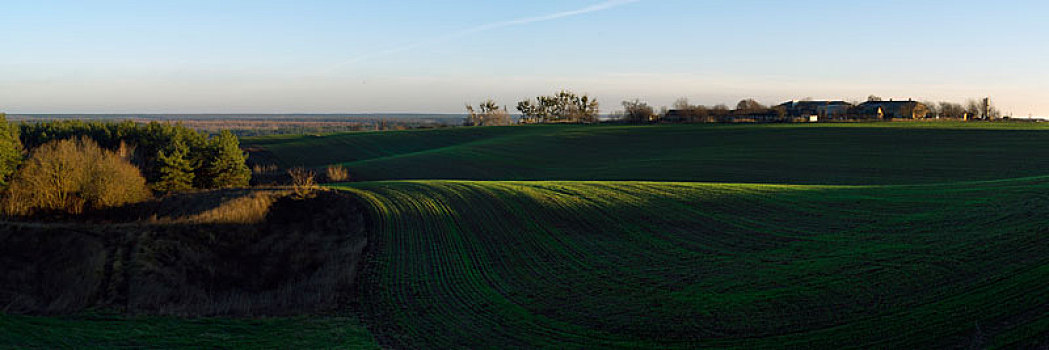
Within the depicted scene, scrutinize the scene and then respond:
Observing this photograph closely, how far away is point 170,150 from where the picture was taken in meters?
41.5

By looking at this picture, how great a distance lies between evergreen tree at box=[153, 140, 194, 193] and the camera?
39562 mm

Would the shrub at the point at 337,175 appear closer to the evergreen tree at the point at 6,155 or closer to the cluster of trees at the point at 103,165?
the cluster of trees at the point at 103,165

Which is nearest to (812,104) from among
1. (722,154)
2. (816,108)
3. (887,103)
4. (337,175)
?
(816,108)

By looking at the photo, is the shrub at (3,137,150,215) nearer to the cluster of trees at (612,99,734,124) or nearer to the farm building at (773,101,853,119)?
the cluster of trees at (612,99,734,124)

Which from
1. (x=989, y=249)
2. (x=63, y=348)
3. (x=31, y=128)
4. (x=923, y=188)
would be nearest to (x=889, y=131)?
(x=923, y=188)

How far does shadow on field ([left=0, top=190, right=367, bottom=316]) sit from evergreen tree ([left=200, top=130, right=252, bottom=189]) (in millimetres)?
12544

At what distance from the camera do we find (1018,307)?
32.0ft

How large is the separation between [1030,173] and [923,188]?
16.9 m

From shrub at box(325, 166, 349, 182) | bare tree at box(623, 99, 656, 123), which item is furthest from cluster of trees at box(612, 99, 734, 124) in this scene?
shrub at box(325, 166, 349, 182)

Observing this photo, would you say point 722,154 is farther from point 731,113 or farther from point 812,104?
point 812,104

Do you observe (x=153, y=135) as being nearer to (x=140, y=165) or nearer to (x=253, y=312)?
(x=140, y=165)

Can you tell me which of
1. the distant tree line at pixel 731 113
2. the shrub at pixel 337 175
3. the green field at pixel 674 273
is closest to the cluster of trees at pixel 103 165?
the shrub at pixel 337 175

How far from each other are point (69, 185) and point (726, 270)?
34395 millimetres

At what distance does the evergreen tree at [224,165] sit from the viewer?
4206 cm
